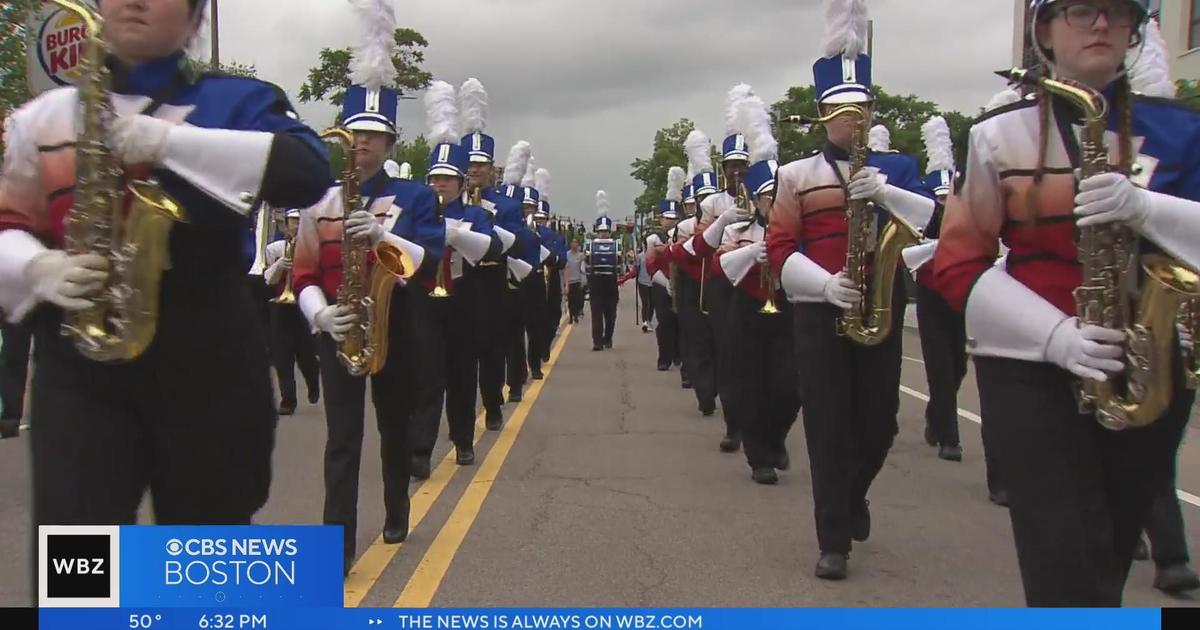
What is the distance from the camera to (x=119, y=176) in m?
2.70

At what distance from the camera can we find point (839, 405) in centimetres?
544

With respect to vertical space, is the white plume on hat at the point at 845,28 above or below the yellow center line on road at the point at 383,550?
above

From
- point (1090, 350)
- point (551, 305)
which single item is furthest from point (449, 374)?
point (551, 305)

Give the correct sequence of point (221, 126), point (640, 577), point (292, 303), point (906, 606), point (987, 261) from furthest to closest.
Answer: point (292, 303) → point (640, 577) → point (906, 606) → point (987, 261) → point (221, 126)

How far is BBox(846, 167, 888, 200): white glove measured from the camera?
5.30 m

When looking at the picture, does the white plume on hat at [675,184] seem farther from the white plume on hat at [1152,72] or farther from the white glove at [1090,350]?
the white glove at [1090,350]

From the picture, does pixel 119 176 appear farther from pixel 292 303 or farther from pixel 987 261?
pixel 292 303

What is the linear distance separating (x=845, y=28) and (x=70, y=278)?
14.7 feet

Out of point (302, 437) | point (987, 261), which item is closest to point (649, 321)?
point (302, 437)

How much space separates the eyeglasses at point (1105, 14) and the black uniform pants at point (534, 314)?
10484mm

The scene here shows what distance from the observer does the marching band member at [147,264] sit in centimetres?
268

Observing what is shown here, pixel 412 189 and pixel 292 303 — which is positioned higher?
pixel 412 189

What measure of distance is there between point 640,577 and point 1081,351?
297cm

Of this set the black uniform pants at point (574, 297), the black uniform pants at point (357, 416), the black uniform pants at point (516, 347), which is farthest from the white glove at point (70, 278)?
the black uniform pants at point (574, 297)
